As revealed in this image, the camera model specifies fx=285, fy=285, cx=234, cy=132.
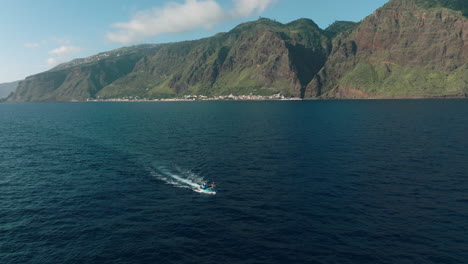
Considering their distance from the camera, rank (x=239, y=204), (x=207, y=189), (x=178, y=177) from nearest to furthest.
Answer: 1. (x=239, y=204)
2. (x=207, y=189)
3. (x=178, y=177)

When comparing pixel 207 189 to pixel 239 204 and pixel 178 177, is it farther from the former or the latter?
pixel 178 177

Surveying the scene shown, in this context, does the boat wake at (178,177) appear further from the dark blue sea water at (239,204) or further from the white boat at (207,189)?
the white boat at (207,189)

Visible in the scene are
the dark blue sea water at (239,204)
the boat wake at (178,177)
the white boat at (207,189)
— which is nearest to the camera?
the dark blue sea water at (239,204)

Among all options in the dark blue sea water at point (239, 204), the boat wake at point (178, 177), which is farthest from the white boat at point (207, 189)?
the boat wake at point (178, 177)

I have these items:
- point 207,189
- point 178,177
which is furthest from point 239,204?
point 178,177

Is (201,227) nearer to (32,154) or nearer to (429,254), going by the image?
(429,254)
